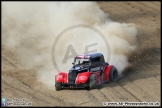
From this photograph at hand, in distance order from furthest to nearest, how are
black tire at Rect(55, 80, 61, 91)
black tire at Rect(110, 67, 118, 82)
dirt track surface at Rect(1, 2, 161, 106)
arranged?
black tire at Rect(110, 67, 118, 82), black tire at Rect(55, 80, 61, 91), dirt track surface at Rect(1, 2, 161, 106)

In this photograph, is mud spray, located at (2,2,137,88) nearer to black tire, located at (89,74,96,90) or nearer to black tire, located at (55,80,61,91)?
black tire, located at (55,80,61,91)

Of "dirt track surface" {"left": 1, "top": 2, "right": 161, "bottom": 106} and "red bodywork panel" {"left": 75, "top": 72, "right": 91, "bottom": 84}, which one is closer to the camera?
"dirt track surface" {"left": 1, "top": 2, "right": 161, "bottom": 106}

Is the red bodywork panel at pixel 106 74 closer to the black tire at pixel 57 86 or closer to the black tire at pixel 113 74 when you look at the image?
the black tire at pixel 113 74

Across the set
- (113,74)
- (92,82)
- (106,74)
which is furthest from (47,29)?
(92,82)

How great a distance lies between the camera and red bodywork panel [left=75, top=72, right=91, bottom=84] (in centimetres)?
1574

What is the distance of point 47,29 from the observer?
2489 centimetres

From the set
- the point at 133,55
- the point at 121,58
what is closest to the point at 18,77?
the point at 121,58

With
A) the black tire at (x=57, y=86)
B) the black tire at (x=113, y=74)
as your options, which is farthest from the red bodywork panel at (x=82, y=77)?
the black tire at (x=113, y=74)

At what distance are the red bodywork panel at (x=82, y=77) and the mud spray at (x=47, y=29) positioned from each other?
7.14ft

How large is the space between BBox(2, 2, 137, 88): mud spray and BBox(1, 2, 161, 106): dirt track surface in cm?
63

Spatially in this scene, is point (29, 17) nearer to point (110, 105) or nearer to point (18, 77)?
point (18, 77)

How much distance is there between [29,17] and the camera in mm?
26109

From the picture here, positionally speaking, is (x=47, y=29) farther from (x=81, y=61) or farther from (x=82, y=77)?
(x=82, y=77)

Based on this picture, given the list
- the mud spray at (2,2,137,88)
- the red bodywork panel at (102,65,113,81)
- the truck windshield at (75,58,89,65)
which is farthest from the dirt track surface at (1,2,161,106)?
the truck windshield at (75,58,89,65)
